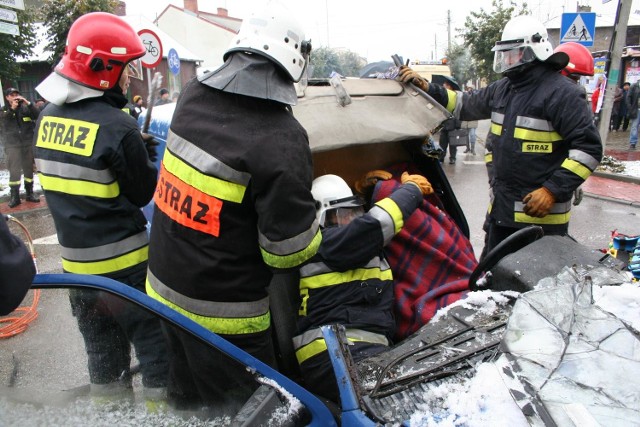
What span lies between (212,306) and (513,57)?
2560 millimetres

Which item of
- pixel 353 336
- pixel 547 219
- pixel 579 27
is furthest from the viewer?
pixel 579 27

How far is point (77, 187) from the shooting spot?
2342 mm

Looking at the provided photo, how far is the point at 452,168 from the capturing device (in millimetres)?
11367

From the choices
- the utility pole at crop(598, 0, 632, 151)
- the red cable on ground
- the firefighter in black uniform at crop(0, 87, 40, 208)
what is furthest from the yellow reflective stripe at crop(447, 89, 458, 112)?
the firefighter in black uniform at crop(0, 87, 40, 208)

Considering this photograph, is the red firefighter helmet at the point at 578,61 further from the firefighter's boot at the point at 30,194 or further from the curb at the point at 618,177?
the firefighter's boot at the point at 30,194

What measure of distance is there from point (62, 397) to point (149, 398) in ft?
0.76

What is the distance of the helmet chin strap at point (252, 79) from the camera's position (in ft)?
5.44

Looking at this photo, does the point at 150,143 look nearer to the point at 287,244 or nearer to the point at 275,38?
the point at 275,38

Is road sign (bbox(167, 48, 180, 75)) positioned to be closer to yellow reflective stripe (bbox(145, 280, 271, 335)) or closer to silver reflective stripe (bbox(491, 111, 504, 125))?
silver reflective stripe (bbox(491, 111, 504, 125))

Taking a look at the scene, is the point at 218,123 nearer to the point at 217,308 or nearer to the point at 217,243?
the point at 217,243

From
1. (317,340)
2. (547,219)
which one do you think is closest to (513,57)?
(547,219)

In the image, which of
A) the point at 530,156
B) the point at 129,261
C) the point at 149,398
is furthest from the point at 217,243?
the point at 530,156

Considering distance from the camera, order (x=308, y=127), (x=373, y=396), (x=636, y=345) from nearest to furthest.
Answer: (x=636, y=345), (x=373, y=396), (x=308, y=127)

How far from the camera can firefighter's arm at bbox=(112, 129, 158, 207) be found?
93.9 inches
